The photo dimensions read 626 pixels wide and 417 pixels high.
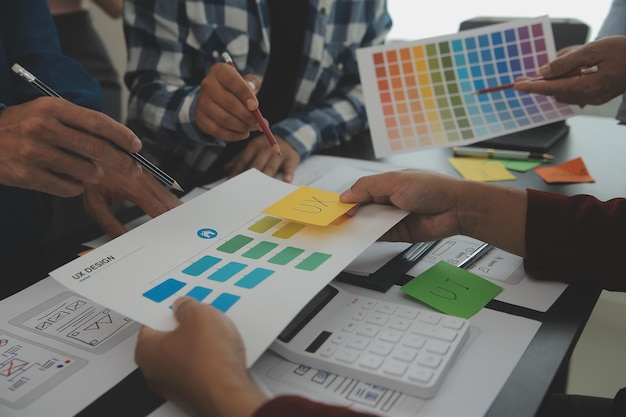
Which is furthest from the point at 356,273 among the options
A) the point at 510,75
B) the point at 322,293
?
the point at 510,75

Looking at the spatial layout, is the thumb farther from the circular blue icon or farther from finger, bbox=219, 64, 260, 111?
the circular blue icon

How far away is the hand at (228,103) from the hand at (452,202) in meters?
0.29

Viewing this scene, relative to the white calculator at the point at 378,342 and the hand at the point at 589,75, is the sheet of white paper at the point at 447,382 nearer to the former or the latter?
the white calculator at the point at 378,342

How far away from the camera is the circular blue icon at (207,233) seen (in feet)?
2.64

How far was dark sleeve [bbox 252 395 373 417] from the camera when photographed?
0.52 metres

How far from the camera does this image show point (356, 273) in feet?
2.65

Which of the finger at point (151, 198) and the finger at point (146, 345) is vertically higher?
the finger at point (151, 198)

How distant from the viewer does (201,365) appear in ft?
1.86

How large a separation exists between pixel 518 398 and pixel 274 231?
0.38m

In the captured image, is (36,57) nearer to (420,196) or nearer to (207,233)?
(207,233)

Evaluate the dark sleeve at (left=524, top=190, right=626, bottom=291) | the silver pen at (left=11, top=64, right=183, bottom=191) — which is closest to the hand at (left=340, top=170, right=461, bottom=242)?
the dark sleeve at (left=524, top=190, right=626, bottom=291)

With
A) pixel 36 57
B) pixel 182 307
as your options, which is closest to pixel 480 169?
pixel 182 307

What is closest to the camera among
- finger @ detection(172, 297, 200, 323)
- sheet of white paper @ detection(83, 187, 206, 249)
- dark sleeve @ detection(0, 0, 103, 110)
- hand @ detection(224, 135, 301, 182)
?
finger @ detection(172, 297, 200, 323)

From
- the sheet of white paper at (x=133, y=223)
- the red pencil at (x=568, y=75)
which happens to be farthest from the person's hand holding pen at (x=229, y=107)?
the red pencil at (x=568, y=75)
